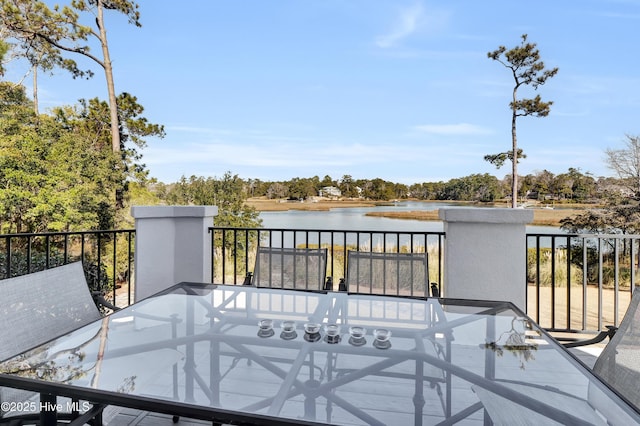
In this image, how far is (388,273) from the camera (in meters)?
3.05

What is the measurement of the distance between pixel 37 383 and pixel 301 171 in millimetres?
17310

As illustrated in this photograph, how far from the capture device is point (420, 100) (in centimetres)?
1694

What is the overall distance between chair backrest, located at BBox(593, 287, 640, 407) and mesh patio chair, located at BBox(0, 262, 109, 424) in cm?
195

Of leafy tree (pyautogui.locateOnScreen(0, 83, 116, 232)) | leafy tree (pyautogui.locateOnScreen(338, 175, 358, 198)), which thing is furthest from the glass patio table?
→ leafy tree (pyautogui.locateOnScreen(338, 175, 358, 198))

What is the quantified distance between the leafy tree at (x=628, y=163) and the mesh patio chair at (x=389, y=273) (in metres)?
11.1

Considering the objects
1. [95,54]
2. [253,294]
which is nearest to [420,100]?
[95,54]

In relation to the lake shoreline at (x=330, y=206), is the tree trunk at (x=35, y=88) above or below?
above

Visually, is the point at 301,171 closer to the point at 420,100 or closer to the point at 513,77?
the point at 420,100

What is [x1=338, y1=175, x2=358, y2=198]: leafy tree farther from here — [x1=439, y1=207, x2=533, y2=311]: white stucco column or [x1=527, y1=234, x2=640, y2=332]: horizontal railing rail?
[x1=439, y1=207, x2=533, y2=311]: white stucco column

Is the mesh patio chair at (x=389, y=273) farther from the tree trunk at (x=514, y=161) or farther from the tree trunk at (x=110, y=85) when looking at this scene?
the tree trunk at (x=514, y=161)

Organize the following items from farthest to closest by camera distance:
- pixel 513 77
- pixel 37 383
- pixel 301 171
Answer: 1. pixel 301 171
2. pixel 513 77
3. pixel 37 383

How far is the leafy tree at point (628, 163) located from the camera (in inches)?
425

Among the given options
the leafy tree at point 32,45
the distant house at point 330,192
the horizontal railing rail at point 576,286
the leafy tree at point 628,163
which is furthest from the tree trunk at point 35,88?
the leafy tree at point 628,163

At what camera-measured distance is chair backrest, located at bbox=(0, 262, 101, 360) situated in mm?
1567
